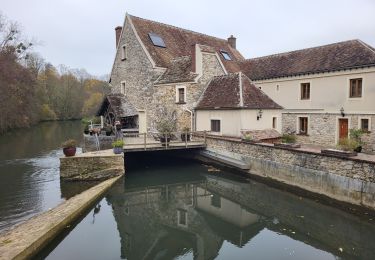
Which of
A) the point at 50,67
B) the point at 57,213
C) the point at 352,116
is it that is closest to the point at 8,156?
the point at 57,213

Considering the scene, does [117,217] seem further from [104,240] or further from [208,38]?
[208,38]

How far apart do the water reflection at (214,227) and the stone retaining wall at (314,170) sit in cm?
77

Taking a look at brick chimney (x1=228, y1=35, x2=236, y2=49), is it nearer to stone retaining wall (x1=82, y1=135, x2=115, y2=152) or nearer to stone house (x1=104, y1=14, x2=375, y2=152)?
stone house (x1=104, y1=14, x2=375, y2=152)

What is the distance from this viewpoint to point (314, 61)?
2084 centimetres

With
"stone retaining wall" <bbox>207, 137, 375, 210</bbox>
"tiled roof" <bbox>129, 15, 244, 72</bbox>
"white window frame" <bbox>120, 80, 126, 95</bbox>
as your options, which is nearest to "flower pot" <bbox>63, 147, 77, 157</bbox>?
"stone retaining wall" <bbox>207, 137, 375, 210</bbox>

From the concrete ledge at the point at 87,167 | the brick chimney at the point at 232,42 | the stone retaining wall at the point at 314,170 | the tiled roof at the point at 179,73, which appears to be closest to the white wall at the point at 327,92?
the tiled roof at the point at 179,73

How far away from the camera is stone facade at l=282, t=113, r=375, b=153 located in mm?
17375

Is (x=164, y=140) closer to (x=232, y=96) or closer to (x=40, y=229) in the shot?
(x=232, y=96)

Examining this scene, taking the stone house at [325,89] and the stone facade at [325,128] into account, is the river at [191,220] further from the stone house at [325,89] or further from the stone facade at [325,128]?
the stone house at [325,89]

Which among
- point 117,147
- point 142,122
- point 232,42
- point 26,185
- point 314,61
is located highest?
point 232,42

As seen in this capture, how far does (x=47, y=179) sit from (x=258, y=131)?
1215cm

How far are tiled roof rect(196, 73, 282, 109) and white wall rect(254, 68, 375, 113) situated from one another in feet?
8.75

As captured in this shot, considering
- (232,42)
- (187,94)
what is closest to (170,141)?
(187,94)

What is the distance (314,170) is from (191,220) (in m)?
5.68
